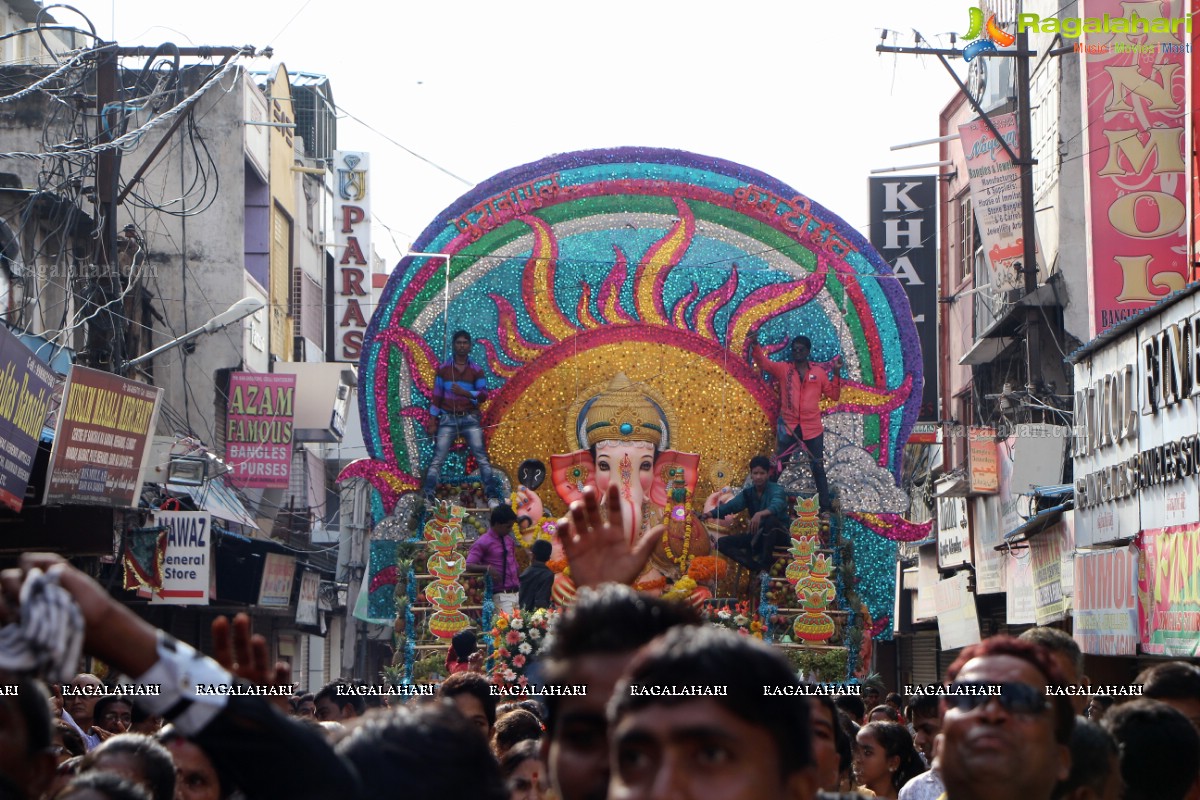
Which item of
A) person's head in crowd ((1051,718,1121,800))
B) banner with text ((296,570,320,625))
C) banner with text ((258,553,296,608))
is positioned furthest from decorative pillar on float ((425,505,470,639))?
person's head in crowd ((1051,718,1121,800))

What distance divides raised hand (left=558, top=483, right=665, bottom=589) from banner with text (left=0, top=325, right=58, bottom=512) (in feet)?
30.4

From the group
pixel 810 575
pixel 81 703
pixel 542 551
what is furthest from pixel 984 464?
pixel 81 703

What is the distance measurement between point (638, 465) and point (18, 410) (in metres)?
6.30

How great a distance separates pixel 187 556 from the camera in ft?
64.9

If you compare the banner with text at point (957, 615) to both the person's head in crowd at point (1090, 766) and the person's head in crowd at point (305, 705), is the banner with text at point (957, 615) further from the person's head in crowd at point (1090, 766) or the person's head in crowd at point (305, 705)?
the person's head in crowd at point (1090, 766)

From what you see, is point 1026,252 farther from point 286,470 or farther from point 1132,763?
point 1132,763

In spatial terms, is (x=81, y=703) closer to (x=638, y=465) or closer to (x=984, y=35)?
(x=638, y=465)

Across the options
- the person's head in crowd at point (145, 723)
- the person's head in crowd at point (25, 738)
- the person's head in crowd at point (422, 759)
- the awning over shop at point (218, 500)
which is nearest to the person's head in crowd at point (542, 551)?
the person's head in crowd at point (145, 723)

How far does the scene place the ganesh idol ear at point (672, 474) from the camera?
1712 centimetres

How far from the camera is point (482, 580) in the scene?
1664 centimetres

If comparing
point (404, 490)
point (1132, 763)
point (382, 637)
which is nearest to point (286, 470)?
point (404, 490)

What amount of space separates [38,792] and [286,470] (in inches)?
940

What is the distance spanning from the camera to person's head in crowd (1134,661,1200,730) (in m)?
5.50

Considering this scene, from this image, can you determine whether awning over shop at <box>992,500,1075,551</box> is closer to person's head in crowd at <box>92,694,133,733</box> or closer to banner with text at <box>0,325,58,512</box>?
banner with text at <box>0,325,58,512</box>
